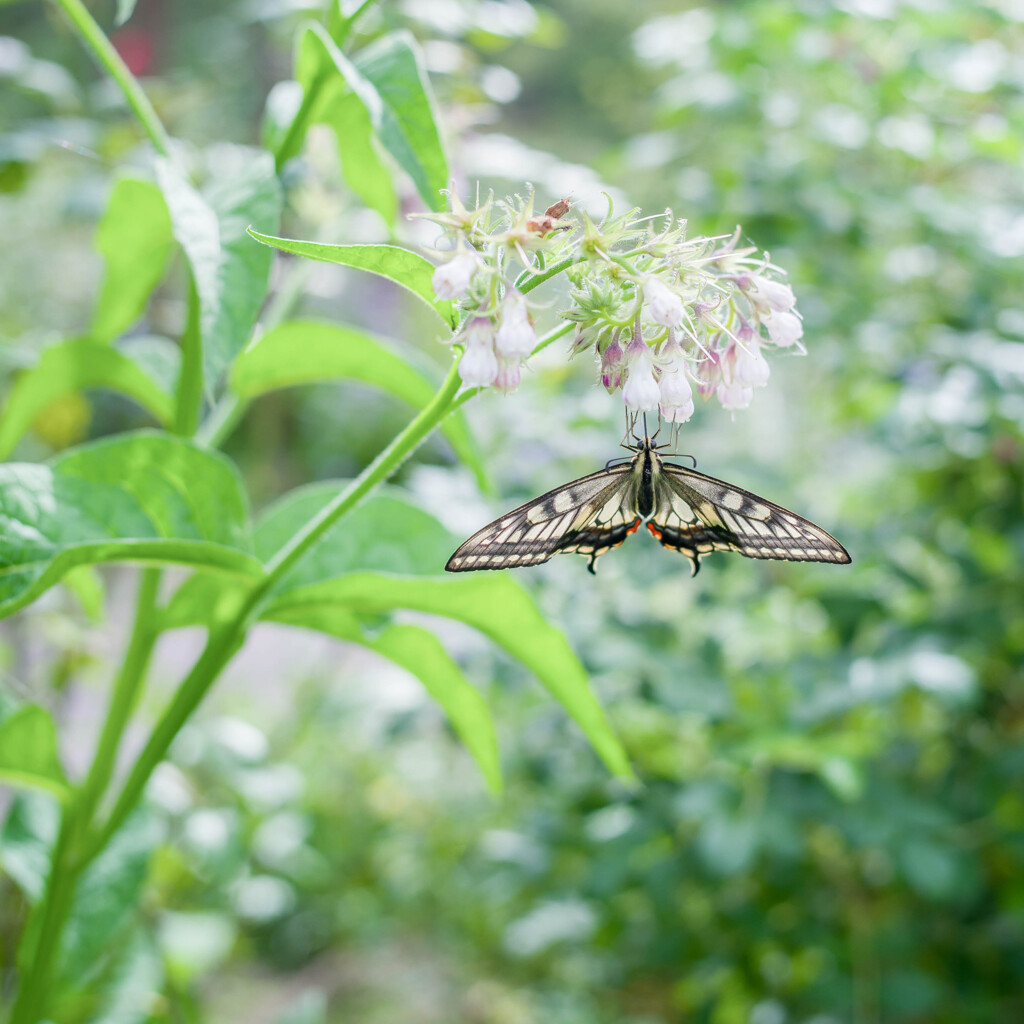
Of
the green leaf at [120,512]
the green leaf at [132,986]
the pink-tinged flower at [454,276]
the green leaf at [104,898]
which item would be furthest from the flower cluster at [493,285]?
the green leaf at [132,986]

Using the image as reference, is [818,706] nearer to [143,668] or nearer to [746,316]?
[746,316]

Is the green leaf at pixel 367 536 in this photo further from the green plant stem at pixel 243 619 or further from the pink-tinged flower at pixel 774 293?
the pink-tinged flower at pixel 774 293

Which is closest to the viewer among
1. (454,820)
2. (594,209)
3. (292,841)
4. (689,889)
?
(689,889)

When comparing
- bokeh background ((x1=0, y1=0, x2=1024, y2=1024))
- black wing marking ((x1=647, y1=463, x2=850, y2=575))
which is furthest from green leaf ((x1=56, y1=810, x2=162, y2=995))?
black wing marking ((x1=647, y1=463, x2=850, y2=575))

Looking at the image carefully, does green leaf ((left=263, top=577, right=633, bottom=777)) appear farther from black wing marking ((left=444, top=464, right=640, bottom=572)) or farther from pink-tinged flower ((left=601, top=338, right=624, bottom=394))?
pink-tinged flower ((left=601, top=338, right=624, bottom=394))

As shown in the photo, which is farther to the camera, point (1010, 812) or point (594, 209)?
point (594, 209)

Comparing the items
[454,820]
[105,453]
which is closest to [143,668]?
[105,453]

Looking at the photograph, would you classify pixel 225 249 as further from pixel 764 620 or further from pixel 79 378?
pixel 764 620

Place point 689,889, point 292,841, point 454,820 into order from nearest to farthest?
point 689,889 → point 292,841 → point 454,820
